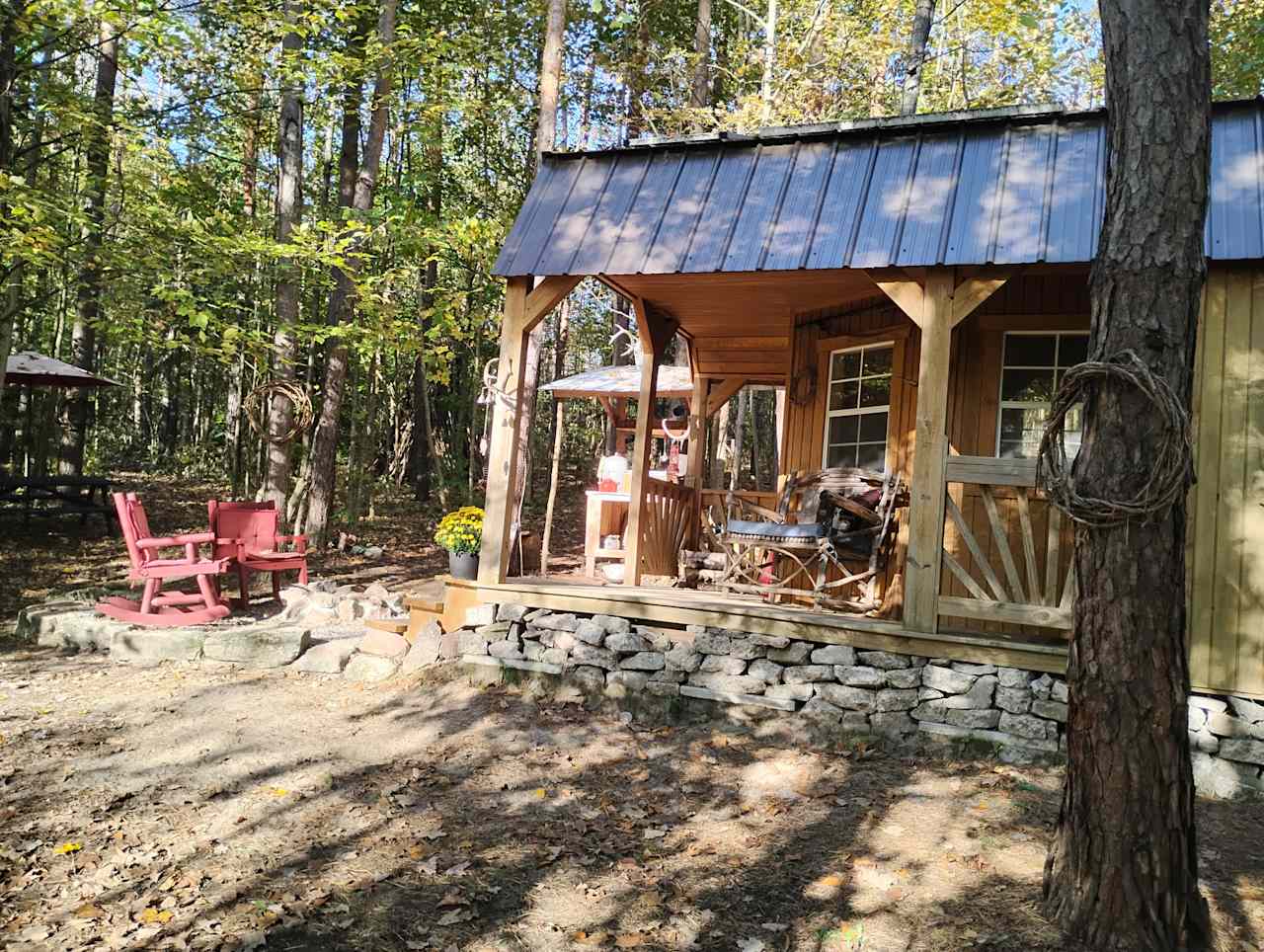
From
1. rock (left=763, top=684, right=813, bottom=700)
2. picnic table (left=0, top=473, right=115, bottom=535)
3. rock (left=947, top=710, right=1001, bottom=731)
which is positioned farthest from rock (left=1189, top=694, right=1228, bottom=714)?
picnic table (left=0, top=473, right=115, bottom=535)

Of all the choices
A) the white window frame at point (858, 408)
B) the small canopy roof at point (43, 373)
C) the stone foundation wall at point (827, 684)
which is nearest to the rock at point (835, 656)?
the stone foundation wall at point (827, 684)

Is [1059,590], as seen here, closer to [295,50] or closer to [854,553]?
[854,553]

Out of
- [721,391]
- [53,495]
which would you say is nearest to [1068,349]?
[721,391]

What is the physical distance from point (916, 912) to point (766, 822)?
94 centimetres

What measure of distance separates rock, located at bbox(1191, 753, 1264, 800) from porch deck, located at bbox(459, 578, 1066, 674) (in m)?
0.84

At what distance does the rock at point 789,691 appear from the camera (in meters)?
5.43

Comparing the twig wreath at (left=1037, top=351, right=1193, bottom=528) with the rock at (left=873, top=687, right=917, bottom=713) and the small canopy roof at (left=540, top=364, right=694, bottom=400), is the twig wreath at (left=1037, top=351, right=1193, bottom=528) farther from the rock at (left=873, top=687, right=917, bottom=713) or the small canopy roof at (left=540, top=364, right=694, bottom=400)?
the small canopy roof at (left=540, top=364, right=694, bottom=400)

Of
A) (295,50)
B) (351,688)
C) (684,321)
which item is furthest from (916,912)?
(295,50)

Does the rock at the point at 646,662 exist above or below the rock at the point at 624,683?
above

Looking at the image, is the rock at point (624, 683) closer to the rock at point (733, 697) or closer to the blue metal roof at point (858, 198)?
the rock at point (733, 697)

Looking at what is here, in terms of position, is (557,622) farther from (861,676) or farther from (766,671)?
(861,676)

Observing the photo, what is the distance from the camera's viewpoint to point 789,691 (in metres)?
5.46

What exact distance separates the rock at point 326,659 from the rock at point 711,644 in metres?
2.58

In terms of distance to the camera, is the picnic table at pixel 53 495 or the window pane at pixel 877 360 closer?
the window pane at pixel 877 360
